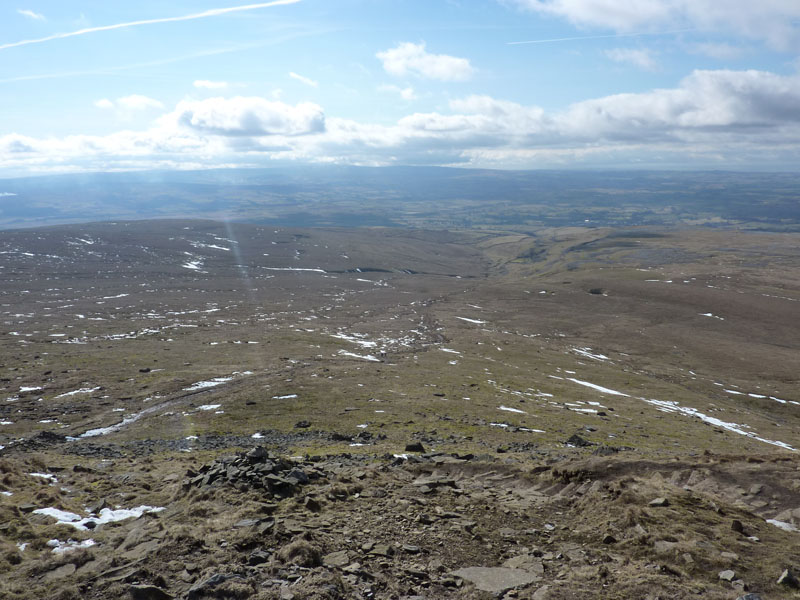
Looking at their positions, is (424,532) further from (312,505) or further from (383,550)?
(312,505)

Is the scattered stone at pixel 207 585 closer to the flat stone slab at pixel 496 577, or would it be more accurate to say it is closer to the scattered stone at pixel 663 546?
the flat stone slab at pixel 496 577

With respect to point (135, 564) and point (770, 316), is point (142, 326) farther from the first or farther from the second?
point (770, 316)

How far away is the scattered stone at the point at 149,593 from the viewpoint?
11.8m

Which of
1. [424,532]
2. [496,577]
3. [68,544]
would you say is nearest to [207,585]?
[68,544]

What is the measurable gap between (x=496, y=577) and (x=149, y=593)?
30.0ft

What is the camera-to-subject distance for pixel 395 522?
16641 mm

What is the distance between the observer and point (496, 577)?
13.6 m

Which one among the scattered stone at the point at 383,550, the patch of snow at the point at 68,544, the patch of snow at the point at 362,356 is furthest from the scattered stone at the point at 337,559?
the patch of snow at the point at 362,356

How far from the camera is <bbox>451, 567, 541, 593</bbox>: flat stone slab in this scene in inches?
515

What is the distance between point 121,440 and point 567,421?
34058 millimetres

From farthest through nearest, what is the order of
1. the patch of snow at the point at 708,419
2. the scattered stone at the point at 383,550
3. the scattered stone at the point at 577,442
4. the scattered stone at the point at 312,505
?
the patch of snow at the point at 708,419 < the scattered stone at the point at 577,442 < the scattered stone at the point at 312,505 < the scattered stone at the point at 383,550

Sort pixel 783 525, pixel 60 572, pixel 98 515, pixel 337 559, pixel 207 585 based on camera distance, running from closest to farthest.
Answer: pixel 207 585
pixel 60 572
pixel 337 559
pixel 783 525
pixel 98 515

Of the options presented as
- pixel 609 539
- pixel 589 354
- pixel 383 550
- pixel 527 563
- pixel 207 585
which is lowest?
pixel 589 354

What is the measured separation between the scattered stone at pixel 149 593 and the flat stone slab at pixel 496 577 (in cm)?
758
